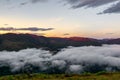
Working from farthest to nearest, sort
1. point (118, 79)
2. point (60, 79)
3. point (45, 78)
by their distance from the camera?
point (45, 78) → point (60, 79) → point (118, 79)

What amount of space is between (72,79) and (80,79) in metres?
2.17

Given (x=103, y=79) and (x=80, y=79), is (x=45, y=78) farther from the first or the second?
(x=103, y=79)

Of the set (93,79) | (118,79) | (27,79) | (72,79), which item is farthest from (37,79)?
(118,79)

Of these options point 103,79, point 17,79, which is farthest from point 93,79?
point 17,79

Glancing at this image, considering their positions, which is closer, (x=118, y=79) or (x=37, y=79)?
(x=118, y=79)

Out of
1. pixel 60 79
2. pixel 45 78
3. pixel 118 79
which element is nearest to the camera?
pixel 118 79

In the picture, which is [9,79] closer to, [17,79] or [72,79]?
[17,79]

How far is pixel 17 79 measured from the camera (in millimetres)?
87312

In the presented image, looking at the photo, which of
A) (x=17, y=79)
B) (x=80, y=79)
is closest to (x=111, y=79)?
(x=80, y=79)

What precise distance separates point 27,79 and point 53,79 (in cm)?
803

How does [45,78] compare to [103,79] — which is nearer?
[103,79]

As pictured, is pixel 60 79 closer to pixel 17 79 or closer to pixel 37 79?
pixel 37 79

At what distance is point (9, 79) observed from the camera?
87.1 m

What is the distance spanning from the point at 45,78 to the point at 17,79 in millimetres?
8719
